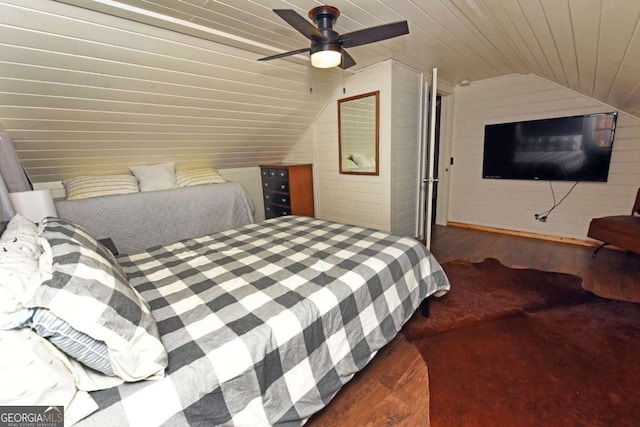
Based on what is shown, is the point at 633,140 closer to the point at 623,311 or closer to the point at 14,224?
the point at 623,311

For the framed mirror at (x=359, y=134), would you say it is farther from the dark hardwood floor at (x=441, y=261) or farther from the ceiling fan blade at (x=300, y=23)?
the ceiling fan blade at (x=300, y=23)

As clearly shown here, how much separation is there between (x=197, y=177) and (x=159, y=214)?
666 millimetres

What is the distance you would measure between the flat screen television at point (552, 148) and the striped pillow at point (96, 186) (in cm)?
447

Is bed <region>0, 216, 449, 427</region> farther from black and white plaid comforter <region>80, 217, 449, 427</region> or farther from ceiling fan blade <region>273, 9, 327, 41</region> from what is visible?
ceiling fan blade <region>273, 9, 327, 41</region>

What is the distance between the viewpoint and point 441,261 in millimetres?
3020

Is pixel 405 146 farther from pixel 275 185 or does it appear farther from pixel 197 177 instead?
pixel 197 177

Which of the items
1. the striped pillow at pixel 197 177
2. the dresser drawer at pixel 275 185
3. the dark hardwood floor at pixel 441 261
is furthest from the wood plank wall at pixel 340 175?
the striped pillow at pixel 197 177

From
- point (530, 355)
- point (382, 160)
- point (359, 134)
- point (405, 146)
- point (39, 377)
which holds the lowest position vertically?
point (530, 355)

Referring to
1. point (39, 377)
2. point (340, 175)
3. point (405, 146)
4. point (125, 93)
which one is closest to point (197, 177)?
point (125, 93)

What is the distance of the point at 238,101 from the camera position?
109 inches

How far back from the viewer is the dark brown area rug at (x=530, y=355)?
1304 mm

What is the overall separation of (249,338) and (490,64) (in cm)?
365

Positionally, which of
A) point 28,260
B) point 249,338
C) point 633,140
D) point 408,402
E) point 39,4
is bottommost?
point 408,402

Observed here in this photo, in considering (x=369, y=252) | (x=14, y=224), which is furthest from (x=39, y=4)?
(x=369, y=252)
